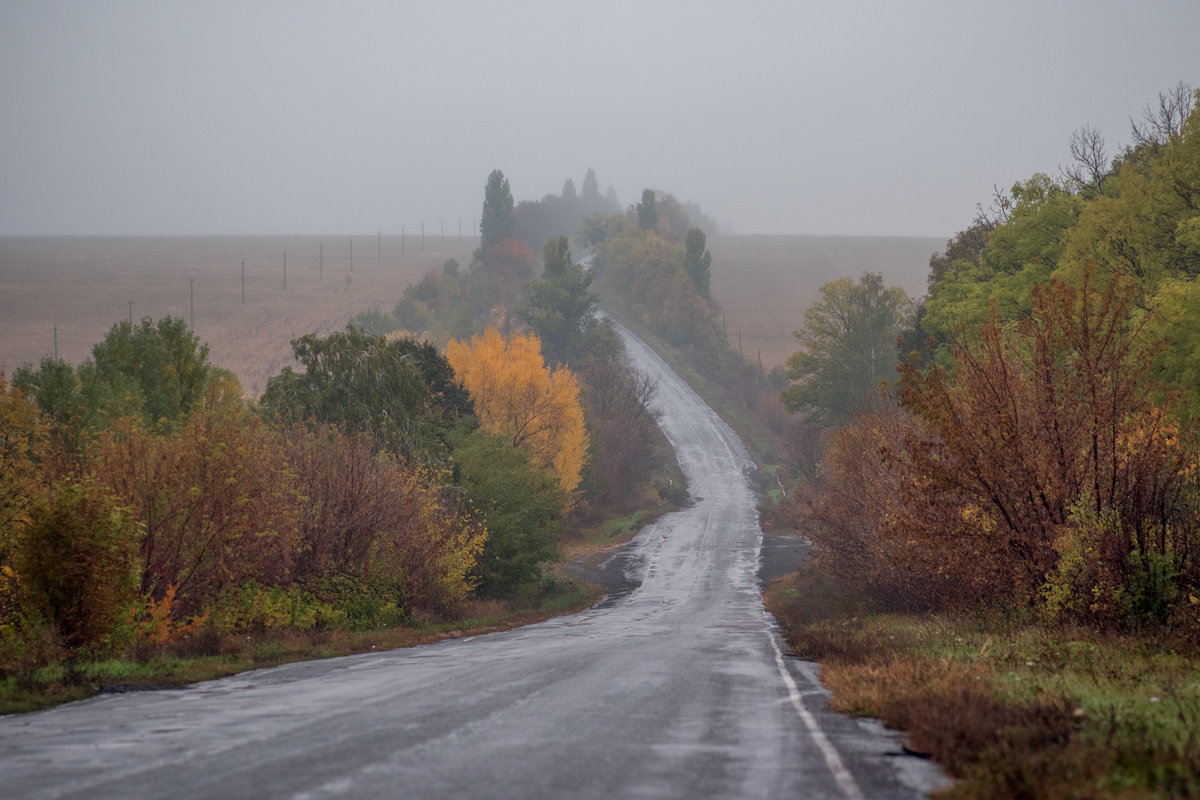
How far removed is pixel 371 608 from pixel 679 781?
19.5 m

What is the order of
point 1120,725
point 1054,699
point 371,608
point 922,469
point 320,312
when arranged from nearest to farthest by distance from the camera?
point 1120,725, point 1054,699, point 922,469, point 371,608, point 320,312

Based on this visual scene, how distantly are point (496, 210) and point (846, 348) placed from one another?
235 ft

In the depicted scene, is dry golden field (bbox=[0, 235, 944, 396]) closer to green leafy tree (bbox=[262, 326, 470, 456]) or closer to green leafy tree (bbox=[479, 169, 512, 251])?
green leafy tree (bbox=[479, 169, 512, 251])

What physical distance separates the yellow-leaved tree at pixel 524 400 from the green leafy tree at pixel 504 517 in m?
15.8

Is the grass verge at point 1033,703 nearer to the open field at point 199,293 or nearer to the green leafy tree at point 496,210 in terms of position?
the open field at point 199,293

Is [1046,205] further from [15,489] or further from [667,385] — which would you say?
[667,385]

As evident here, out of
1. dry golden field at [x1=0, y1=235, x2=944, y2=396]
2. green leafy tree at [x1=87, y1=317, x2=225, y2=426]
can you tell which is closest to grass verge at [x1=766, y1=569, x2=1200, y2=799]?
green leafy tree at [x1=87, y1=317, x2=225, y2=426]

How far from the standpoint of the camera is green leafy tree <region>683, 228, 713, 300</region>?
116 m

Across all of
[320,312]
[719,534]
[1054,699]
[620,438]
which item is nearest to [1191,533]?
[1054,699]

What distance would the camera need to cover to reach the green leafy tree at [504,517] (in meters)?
35.5

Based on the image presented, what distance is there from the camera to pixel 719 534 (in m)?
58.6

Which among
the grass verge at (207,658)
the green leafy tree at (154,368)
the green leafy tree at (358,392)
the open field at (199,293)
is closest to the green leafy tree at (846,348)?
the green leafy tree at (358,392)

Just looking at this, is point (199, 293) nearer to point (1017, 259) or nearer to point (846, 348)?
point (846, 348)

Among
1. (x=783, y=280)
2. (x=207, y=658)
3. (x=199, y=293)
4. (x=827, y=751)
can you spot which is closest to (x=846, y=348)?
(x=207, y=658)
